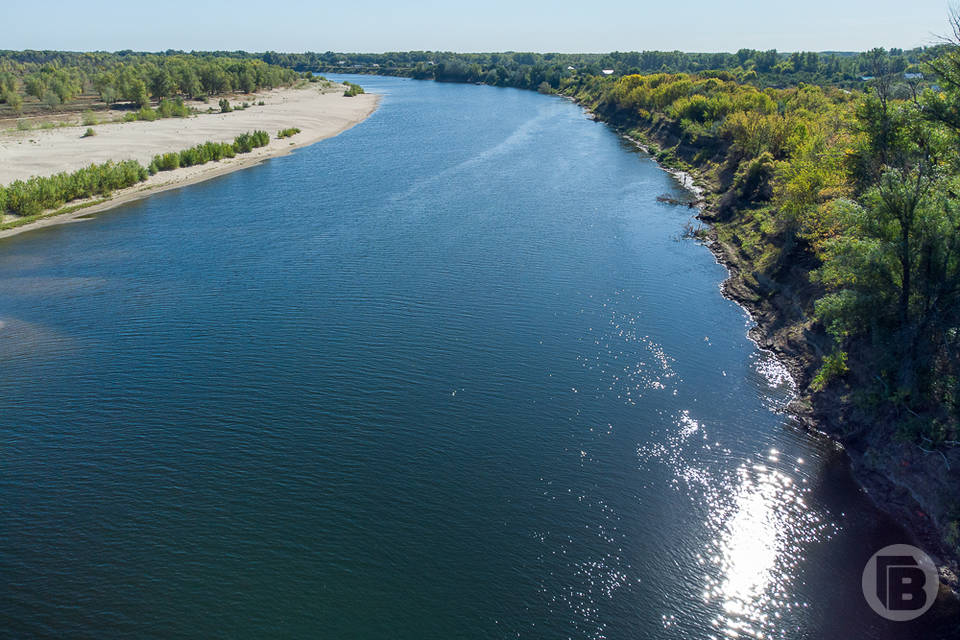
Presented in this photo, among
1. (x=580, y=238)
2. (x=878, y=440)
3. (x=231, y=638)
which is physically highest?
(x=580, y=238)

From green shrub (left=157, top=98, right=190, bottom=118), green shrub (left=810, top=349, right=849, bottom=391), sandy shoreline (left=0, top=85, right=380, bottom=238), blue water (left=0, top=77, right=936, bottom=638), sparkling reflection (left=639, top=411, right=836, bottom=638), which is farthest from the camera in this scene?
green shrub (left=157, top=98, right=190, bottom=118)

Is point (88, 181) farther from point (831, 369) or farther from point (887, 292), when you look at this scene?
point (887, 292)

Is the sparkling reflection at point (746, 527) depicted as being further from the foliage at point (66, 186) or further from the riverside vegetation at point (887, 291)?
the foliage at point (66, 186)

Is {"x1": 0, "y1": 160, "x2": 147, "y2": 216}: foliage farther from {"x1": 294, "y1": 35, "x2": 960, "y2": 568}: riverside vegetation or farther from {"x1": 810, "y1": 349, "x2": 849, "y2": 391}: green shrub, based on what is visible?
{"x1": 810, "y1": 349, "x2": 849, "y2": 391}: green shrub

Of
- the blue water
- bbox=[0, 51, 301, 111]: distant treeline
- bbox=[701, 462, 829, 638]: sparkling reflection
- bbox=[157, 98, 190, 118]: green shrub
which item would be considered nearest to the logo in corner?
the blue water

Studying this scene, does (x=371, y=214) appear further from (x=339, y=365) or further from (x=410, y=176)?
(x=339, y=365)

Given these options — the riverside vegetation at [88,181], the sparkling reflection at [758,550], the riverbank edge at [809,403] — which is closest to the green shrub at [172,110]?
the riverside vegetation at [88,181]

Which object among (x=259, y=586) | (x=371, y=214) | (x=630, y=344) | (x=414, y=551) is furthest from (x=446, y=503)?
(x=371, y=214)

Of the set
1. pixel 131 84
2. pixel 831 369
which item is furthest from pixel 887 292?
pixel 131 84
